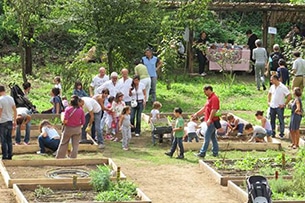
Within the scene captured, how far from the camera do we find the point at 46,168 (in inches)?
687

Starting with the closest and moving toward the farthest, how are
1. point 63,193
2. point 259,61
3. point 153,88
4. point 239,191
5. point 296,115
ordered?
point 63,193
point 239,191
point 296,115
point 153,88
point 259,61

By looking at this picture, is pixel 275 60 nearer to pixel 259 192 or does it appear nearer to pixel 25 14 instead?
pixel 25 14

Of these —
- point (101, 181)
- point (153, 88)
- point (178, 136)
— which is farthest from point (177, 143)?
point (153, 88)

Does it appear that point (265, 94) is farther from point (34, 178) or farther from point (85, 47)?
point (34, 178)

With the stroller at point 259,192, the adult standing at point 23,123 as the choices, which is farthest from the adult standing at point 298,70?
the stroller at point 259,192

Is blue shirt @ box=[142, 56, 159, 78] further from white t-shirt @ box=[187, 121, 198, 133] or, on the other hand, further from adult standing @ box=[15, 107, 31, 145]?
adult standing @ box=[15, 107, 31, 145]

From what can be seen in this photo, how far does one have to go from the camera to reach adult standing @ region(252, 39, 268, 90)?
27406 millimetres

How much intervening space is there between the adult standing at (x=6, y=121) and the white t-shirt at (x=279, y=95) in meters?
6.45

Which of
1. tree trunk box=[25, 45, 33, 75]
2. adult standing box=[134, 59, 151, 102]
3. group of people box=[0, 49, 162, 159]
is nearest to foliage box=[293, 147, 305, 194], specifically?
group of people box=[0, 49, 162, 159]

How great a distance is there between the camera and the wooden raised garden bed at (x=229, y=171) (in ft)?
54.6

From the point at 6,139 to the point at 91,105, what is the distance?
237 cm

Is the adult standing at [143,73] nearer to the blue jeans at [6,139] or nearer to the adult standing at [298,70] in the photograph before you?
the adult standing at [298,70]

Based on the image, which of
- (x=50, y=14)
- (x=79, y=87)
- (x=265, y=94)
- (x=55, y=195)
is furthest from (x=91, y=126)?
(x=265, y=94)

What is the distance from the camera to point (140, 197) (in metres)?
15.2
